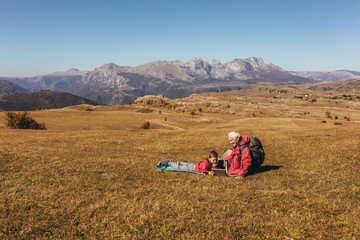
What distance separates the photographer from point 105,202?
906cm

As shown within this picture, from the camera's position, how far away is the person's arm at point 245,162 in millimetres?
12297

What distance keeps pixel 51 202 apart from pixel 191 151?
13605 mm

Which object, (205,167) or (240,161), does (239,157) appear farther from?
(205,167)

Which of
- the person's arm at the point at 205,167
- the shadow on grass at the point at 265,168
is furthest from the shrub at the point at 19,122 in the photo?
the shadow on grass at the point at 265,168

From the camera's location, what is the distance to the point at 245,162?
12.4 m

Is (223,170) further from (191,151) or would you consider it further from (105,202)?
(191,151)

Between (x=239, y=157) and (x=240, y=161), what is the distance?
14.7 inches

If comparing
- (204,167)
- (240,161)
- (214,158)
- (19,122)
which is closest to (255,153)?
(240,161)

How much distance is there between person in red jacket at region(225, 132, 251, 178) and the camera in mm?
12359

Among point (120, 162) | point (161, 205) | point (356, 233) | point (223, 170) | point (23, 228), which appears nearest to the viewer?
point (356, 233)

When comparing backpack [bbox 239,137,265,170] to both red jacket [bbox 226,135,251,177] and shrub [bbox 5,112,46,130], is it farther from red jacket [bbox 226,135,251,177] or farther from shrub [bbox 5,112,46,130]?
shrub [bbox 5,112,46,130]

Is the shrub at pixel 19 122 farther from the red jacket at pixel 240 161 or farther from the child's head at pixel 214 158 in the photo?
the red jacket at pixel 240 161

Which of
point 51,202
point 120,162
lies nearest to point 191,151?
point 120,162

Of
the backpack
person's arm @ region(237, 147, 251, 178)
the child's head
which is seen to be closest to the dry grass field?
person's arm @ region(237, 147, 251, 178)
